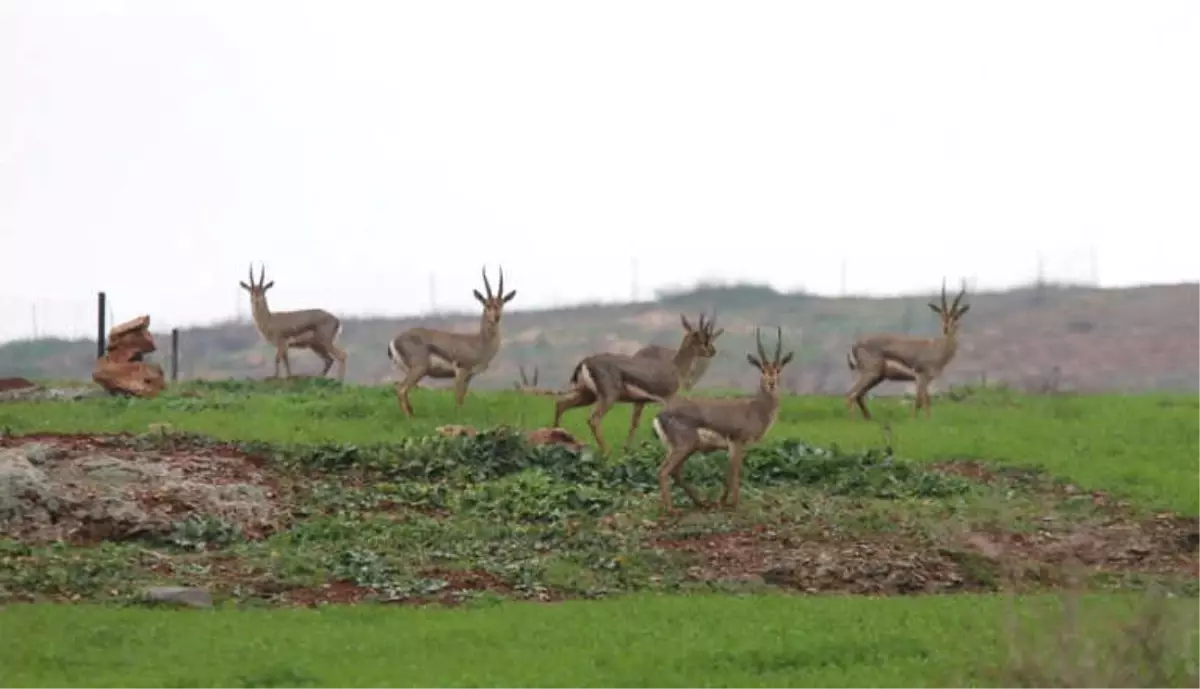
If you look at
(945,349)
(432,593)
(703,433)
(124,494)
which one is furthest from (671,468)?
(945,349)

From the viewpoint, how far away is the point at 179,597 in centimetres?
1510

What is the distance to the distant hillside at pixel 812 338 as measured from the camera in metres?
66.6

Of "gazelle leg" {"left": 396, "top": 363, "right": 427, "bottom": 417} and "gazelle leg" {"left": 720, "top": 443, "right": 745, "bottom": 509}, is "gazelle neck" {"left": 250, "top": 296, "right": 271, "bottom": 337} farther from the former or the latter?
"gazelle leg" {"left": 720, "top": 443, "right": 745, "bottom": 509}

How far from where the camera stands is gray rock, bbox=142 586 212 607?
15.1 metres

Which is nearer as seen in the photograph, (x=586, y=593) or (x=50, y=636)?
(x=50, y=636)

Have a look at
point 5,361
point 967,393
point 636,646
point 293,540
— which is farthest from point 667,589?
point 5,361

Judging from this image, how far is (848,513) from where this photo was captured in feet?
63.6

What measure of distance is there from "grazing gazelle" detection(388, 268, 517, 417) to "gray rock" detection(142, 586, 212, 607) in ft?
40.3

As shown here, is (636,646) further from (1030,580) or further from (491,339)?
(491,339)

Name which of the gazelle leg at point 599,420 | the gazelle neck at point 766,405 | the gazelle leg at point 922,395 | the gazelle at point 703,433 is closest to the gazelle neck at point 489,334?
the gazelle leg at point 599,420

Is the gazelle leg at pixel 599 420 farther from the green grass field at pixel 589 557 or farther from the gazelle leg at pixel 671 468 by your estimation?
the gazelle leg at pixel 671 468

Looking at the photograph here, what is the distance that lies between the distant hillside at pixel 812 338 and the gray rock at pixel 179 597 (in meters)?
47.8

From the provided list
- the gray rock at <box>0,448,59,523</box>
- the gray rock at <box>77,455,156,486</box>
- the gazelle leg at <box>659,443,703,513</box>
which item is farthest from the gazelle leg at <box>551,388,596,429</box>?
the gray rock at <box>0,448,59,523</box>

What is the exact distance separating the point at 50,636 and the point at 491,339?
588 inches
